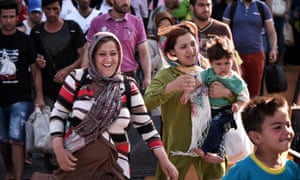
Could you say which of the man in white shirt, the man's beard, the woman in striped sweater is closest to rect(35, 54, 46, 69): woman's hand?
the man's beard

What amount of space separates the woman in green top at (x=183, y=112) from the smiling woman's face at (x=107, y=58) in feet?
2.25

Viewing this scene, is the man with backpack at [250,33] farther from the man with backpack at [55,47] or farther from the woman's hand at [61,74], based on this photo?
the woman's hand at [61,74]

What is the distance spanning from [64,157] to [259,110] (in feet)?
4.79

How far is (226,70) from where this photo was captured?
603 centimetres

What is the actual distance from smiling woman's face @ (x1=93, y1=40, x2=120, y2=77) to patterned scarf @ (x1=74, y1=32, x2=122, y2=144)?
1.5 inches

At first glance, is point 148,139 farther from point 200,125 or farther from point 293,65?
point 293,65

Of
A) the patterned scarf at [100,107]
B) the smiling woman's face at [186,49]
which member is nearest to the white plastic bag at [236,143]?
the smiling woman's face at [186,49]

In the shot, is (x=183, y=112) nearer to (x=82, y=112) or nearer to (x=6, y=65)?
(x=82, y=112)

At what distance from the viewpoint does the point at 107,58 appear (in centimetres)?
547

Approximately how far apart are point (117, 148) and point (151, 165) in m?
3.59

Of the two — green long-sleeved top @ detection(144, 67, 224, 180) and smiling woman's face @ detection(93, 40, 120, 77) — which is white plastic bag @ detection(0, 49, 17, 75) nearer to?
green long-sleeved top @ detection(144, 67, 224, 180)

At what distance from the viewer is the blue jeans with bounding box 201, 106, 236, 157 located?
6000mm

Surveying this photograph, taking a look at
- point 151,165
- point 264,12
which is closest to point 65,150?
point 151,165

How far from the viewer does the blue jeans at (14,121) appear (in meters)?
7.85
